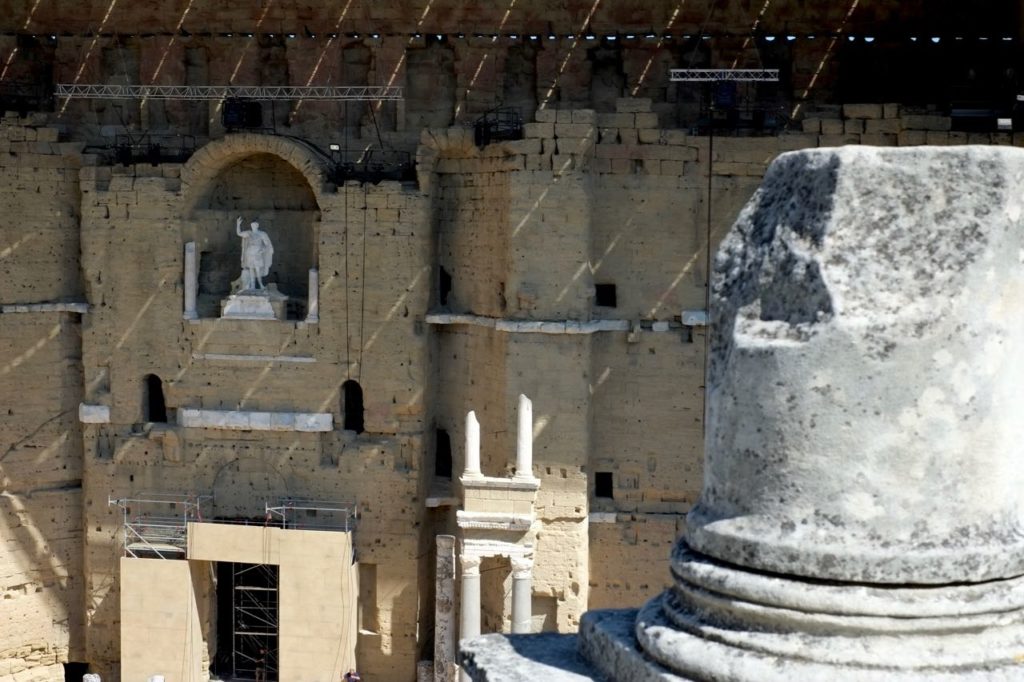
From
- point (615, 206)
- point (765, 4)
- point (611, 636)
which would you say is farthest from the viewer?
point (765, 4)

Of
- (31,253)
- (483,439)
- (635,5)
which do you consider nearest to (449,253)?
(483,439)

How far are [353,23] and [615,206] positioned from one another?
16.7ft

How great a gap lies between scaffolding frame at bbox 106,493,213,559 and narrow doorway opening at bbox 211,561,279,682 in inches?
39.1

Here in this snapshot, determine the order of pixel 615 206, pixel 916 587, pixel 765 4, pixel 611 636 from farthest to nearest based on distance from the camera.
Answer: pixel 765 4 → pixel 615 206 → pixel 611 636 → pixel 916 587

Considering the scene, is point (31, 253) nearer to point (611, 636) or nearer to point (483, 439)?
point (483, 439)

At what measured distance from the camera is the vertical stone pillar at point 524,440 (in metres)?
17.2

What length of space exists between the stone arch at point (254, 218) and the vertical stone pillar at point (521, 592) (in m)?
5.21

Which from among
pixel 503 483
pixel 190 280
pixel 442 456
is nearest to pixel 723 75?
pixel 503 483

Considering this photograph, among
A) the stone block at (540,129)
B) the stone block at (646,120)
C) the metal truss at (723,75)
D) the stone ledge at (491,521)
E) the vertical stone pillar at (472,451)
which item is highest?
the metal truss at (723,75)

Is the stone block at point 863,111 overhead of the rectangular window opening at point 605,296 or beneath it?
overhead

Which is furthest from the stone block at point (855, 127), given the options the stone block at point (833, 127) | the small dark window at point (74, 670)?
the small dark window at point (74, 670)

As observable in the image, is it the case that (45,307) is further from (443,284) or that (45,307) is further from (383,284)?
(443,284)

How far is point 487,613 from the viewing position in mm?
19094

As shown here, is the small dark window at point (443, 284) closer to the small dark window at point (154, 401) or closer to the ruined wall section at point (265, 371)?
the ruined wall section at point (265, 371)
